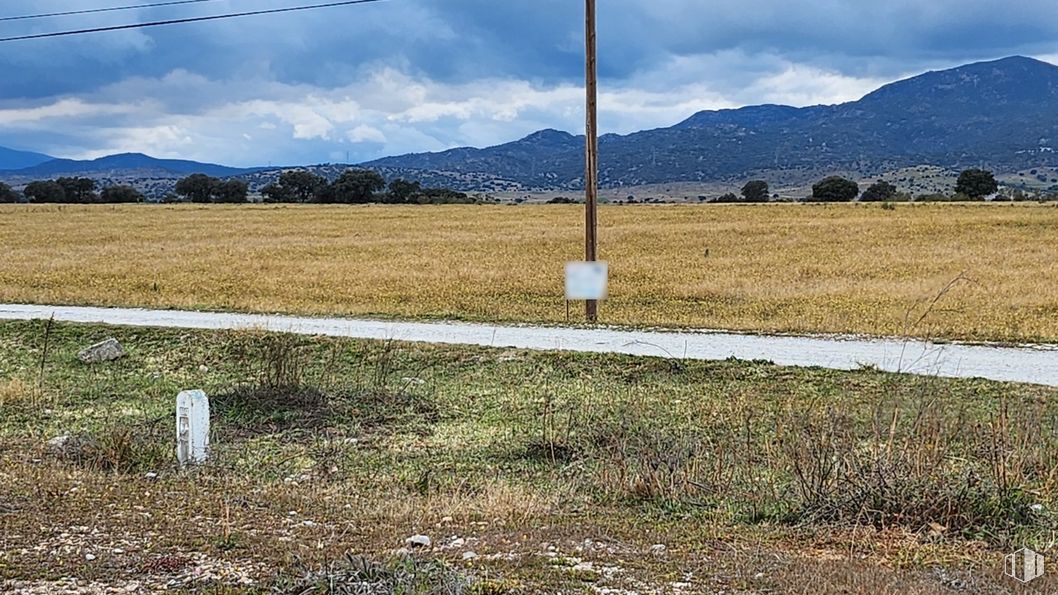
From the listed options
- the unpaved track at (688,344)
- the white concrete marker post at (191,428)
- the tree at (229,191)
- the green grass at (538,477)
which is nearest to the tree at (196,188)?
the tree at (229,191)

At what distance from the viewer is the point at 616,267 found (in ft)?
106

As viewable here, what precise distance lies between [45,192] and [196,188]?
53.6 ft

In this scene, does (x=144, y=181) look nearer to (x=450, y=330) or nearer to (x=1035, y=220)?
(x=1035, y=220)

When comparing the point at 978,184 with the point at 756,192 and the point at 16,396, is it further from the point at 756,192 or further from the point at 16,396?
the point at 16,396

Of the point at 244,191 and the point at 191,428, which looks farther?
the point at 244,191

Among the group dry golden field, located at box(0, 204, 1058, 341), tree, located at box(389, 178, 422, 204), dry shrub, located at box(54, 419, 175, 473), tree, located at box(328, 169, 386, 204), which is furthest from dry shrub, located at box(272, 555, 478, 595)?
tree, located at box(328, 169, 386, 204)

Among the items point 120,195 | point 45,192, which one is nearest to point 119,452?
point 120,195

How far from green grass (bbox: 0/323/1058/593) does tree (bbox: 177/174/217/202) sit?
10626 cm

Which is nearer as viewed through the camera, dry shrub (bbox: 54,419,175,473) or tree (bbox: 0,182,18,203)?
dry shrub (bbox: 54,419,175,473)

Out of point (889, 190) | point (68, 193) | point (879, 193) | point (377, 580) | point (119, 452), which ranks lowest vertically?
point (119, 452)

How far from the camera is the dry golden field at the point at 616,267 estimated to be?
2009 cm

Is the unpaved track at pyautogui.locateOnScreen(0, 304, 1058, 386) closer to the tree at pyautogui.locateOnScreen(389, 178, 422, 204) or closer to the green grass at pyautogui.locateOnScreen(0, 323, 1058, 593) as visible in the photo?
the green grass at pyautogui.locateOnScreen(0, 323, 1058, 593)

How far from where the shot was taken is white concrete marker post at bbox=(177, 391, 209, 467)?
28.0 ft

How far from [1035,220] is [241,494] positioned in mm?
53820
